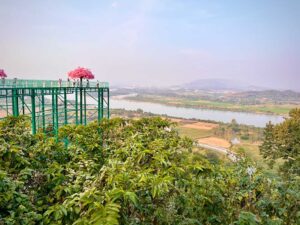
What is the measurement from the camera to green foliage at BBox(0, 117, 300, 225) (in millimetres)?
1515

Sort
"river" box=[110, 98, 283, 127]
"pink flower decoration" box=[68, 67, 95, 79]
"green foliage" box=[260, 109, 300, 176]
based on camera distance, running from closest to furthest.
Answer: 1. "pink flower decoration" box=[68, 67, 95, 79]
2. "green foliage" box=[260, 109, 300, 176]
3. "river" box=[110, 98, 283, 127]

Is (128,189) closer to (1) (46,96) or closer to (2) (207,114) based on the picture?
(1) (46,96)

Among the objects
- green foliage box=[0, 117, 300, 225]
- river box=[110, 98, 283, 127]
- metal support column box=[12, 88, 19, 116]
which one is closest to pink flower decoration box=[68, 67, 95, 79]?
metal support column box=[12, 88, 19, 116]

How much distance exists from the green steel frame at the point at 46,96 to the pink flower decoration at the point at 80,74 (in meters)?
0.44

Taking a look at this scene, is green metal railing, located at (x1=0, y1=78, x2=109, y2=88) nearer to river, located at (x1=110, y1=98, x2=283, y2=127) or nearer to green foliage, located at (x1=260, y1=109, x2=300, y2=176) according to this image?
green foliage, located at (x1=260, y1=109, x2=300, y2=176)

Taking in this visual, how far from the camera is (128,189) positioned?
1562mm

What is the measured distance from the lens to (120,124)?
4355 mm

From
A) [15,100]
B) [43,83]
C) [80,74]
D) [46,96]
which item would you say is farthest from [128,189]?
[46,96]

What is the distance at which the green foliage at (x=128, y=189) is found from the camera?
1515mm

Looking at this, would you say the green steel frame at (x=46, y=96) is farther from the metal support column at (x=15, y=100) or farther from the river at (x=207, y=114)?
the river at (x=207, y=114)

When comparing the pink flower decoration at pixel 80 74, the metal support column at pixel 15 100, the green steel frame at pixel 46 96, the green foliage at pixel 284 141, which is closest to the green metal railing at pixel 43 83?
the green steel frame at pixel 46 96

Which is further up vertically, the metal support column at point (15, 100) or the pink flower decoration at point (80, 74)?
the pink flower decoration at point (80, 74)

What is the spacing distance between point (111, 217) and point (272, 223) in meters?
1.31

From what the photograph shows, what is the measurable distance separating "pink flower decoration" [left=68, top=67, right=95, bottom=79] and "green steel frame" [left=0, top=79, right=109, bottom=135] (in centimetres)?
44
